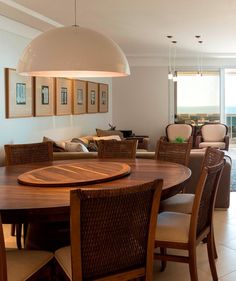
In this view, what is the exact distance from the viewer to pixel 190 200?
124 inches

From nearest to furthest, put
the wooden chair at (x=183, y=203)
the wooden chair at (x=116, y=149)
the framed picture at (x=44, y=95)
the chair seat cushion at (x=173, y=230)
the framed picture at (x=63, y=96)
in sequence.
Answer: the chair seat cushion at (x=173, y=230), the wooden chair at (x=183, y=203), the wooden chair at (x=116, y=149), the framed picture at (x=44, y=95), the framed picture at (x=63, y=96)

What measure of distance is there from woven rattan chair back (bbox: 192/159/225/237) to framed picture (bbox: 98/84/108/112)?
6145 millimetres

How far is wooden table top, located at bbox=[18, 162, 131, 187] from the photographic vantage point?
2451mm

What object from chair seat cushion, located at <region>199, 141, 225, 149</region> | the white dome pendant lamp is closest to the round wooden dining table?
the white dome pendant lamp

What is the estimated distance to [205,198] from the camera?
2.47 metres

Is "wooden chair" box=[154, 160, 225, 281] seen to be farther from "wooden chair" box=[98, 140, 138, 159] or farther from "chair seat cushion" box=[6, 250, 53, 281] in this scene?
"wooden chair" box=[98, 140, 138, 159]

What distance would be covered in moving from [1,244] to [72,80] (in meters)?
5.47

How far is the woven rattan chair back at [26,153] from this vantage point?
3.55 metres

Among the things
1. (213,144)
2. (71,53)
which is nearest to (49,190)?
(71,53)

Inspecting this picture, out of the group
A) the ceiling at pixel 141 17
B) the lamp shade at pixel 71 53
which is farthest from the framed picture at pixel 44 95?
the lamp shade at pixel 71 53

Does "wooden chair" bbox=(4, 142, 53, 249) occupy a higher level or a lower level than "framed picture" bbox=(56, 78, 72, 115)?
lower

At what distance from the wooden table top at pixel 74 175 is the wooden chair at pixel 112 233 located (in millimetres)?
586

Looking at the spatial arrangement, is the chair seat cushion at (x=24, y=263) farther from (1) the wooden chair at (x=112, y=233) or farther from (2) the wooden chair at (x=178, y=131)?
(2) the wooden chair at (x=178, y=131)

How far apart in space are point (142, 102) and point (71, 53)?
7120mm
